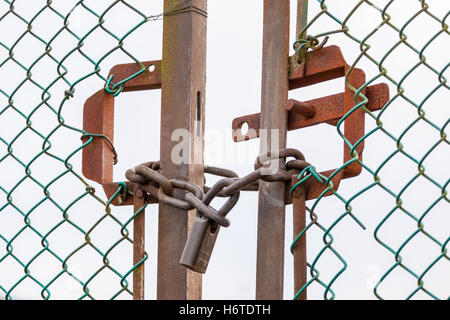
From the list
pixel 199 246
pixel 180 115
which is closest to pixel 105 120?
pixel 180 115

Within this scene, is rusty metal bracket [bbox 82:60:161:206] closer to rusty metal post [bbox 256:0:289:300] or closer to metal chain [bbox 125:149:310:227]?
metal chain [bbox 125:149:310:227]

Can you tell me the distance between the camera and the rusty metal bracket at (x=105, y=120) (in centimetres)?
179

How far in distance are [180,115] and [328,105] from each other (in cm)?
32

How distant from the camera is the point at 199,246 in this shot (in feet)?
5.16

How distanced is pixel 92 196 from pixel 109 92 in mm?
244

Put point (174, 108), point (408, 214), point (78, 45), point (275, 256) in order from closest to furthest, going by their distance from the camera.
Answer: point (408, 214)
point (275, 256)
point (174, 108)
point (78, 45)

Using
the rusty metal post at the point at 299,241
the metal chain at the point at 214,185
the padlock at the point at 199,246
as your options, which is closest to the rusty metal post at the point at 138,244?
the metal chain at the point at 214,185

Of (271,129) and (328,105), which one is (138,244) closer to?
(271,129)

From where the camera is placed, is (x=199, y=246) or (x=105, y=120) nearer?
(x=199, y=246)

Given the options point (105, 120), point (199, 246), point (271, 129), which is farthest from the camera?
point (105, 120)

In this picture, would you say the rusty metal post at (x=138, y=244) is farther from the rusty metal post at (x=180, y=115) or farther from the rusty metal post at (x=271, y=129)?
the rusty metal post at (x=271, y=129)

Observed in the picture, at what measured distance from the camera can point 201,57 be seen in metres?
1.75
